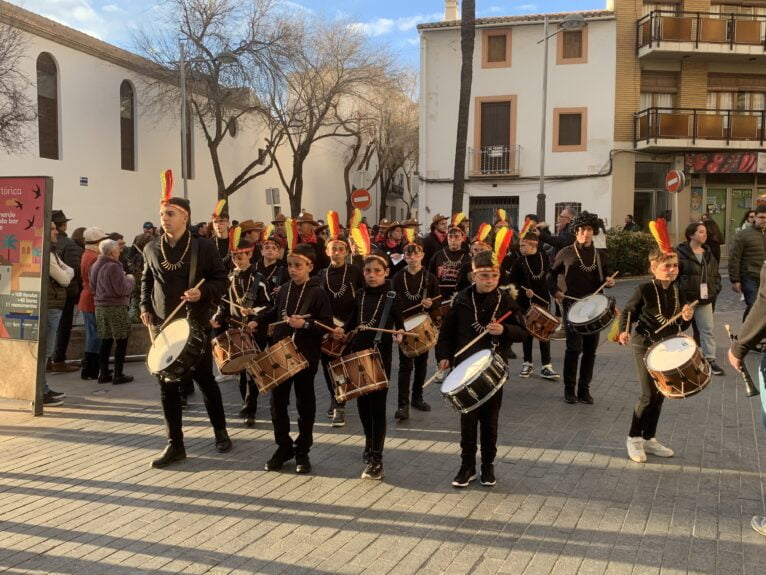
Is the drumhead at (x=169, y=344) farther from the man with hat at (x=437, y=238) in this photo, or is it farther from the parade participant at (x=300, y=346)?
the man with hat at (x=437, y=238)

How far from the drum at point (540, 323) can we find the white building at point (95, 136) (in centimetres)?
1477

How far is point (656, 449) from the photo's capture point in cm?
565

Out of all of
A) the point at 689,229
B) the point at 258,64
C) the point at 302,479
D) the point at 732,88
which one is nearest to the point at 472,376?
the point at 302,479

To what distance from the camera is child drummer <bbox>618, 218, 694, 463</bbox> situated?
5.55 meters

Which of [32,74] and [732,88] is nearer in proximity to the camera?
[32,74]

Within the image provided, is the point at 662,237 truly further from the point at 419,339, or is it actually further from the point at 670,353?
the point at 419,339

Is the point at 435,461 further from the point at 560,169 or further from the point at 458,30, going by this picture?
the point at 458,30

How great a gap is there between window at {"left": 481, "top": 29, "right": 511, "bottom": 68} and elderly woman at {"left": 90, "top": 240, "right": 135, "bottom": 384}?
21.9 m

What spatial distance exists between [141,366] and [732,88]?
2544cm

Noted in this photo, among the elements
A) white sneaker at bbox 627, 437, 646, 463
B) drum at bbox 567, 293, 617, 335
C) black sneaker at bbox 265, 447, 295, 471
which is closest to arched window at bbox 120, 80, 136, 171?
drum at bbox 567, 293, 617, 335

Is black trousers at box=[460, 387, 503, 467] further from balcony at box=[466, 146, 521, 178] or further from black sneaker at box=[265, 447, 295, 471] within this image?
balcony at box=[466, 146, 521, 178]

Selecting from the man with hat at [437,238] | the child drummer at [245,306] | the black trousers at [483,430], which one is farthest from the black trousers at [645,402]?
the man with hat at [437,238]

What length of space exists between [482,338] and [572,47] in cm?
2442

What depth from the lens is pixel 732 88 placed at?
85.7 feet
